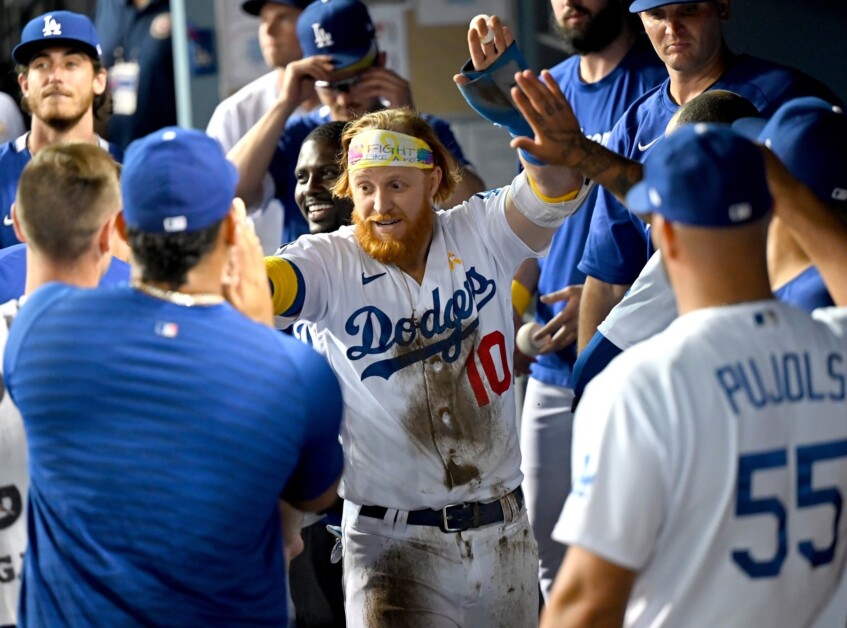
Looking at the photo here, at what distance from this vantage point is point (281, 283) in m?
3.63

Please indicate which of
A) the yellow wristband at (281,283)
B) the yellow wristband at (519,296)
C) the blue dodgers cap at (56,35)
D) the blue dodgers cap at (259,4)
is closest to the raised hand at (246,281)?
the yellow wristband at (281,283)

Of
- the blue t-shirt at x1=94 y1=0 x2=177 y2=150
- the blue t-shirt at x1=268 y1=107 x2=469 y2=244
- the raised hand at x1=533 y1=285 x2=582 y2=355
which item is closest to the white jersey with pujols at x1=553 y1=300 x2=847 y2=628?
the raised hand at x1=533 y1=285 x2=582 y2=355

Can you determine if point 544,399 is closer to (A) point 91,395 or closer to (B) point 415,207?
(B) point 415,207

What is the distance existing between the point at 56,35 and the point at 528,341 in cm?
234

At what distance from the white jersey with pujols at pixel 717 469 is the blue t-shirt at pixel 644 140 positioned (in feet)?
6.76

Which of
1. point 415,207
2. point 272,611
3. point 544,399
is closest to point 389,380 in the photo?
point 415,207

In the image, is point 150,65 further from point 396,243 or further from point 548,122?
point 548,122

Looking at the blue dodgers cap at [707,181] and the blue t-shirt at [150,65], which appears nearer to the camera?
the blue dodgers cap at [707,181]

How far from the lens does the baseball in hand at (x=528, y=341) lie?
5013 mm

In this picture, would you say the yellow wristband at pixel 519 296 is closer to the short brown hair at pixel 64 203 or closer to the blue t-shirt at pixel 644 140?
the blue t-shirt at pixel 644 140

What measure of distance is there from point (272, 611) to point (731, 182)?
130 centimetres

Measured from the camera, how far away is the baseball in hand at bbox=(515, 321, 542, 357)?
16.4 ft

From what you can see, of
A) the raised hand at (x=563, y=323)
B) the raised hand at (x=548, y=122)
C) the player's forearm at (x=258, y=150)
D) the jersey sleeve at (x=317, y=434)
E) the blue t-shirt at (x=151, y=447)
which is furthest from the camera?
the player's forearm at (x=258, y=150)

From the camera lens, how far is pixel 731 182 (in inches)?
90.0
